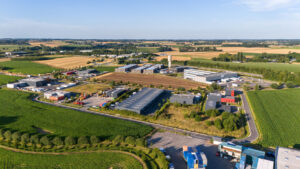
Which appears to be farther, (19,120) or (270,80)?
(270,80)

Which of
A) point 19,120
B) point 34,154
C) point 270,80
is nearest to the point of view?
point 34,154

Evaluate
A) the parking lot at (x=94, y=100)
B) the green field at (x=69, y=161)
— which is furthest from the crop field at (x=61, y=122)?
the green field at (x=69, y=161)

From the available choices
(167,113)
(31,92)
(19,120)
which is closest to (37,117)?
(19,120)

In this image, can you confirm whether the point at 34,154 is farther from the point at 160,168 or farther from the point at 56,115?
the point at 160,168

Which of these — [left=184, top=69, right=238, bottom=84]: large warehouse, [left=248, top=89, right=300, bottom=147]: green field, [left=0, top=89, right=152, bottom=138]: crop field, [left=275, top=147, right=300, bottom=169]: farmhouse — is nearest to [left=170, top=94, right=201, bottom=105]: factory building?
[left=248, top=89, right=300, bottom=147]: green field

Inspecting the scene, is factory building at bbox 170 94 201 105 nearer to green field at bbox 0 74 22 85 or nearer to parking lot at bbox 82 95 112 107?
parking lot at bbox 82 95 112 107

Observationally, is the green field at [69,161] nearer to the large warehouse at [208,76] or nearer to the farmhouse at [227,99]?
the farmhouse at [227,99]
